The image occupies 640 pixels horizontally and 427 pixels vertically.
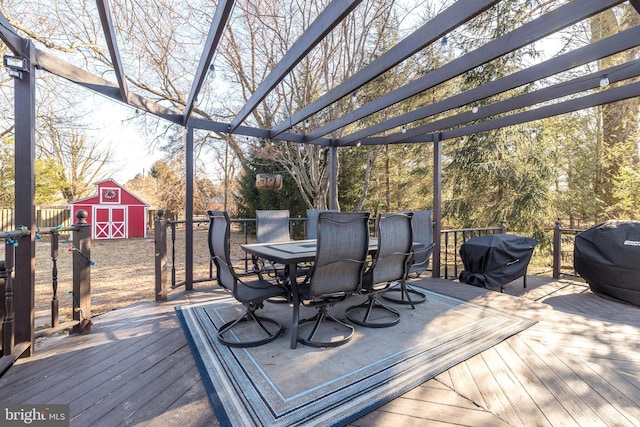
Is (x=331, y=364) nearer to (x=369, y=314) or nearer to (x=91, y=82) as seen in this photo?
(x=369, y=314)

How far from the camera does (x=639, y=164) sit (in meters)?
7.02

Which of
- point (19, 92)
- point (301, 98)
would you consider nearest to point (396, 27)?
point (301, 98)

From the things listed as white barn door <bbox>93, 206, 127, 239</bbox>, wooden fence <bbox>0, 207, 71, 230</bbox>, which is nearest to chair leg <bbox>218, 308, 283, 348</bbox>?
white barn door <bbox>93, 206, 127, 239</bbox>

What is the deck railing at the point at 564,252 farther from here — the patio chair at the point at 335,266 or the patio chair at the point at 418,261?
the patio chair at the point at 335,266

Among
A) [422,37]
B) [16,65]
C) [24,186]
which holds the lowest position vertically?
[24,186]

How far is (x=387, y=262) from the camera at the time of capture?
110 inches

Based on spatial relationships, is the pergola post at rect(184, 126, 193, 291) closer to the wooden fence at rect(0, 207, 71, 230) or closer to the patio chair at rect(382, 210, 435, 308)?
the patio chair at rect(382, 210, 435, 308)

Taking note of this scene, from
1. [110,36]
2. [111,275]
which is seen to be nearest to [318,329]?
[110,36]

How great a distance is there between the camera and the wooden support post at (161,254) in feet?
11.0

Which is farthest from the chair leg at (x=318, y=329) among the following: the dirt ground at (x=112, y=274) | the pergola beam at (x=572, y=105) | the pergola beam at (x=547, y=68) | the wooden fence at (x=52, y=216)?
the wooden fence at (x=52, y=216)

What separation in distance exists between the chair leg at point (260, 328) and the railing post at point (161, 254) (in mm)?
1298

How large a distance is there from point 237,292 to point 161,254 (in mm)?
1559

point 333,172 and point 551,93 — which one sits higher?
point 551,93

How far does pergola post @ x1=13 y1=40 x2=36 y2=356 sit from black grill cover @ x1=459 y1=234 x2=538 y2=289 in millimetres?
4868
